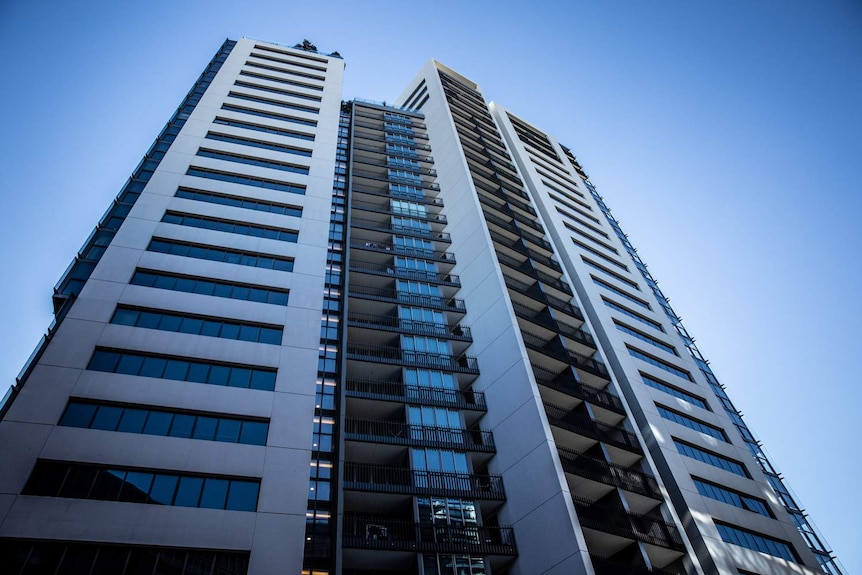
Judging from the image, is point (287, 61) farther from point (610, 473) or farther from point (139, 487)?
point (610, 473)

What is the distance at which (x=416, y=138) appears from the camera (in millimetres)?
57438

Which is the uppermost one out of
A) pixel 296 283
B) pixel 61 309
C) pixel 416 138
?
pixel 416 138

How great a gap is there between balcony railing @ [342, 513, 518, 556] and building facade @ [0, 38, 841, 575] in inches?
4.6

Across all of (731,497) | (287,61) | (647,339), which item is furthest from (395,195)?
(731,497)

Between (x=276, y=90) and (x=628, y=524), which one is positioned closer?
(x=628, y=524)

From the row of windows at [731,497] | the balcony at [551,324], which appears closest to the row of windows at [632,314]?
the balcony at [551,324]

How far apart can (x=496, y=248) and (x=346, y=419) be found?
1797 cm

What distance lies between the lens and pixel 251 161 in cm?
3941

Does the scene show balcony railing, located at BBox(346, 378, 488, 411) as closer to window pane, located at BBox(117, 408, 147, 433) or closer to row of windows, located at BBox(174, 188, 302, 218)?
window pane, located at BBox(117, 408, 147, 433)

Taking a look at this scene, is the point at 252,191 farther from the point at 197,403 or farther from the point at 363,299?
the point at 197,403

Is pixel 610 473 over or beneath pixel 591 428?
beneath

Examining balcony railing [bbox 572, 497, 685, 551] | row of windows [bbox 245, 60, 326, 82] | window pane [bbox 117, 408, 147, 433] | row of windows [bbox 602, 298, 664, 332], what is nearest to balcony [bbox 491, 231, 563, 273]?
row of windows [bbox 602, 298, 664, 332]

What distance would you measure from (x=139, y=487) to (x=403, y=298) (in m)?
19.6

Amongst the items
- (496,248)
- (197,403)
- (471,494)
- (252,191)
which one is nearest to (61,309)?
(197,403)
